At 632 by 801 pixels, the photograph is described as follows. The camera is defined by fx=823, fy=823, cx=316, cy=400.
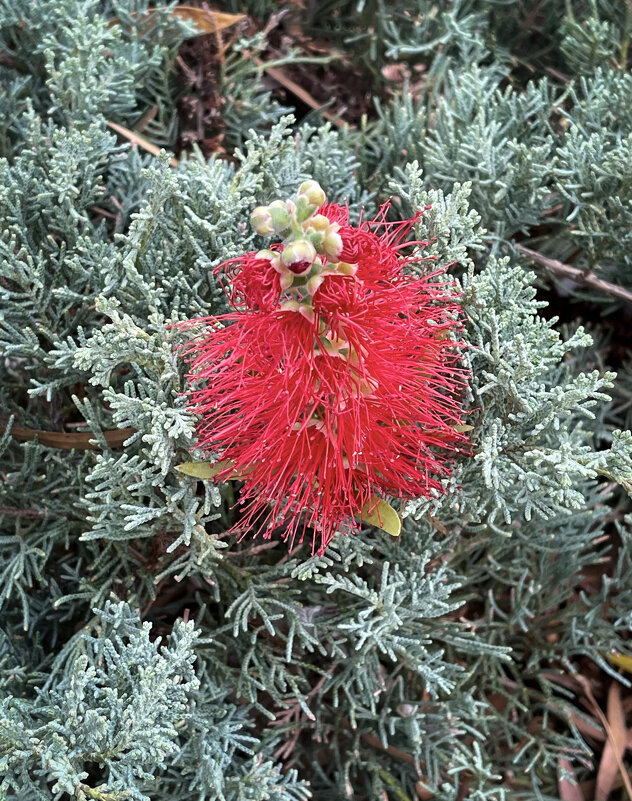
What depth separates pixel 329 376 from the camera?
2.78 feet

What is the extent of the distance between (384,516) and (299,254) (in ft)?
1.09

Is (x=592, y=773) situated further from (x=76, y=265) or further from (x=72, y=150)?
(x=72, y=150)

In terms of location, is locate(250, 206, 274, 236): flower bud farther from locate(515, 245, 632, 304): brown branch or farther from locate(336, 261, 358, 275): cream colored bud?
locate(515, 245, 632, 304): brown branch

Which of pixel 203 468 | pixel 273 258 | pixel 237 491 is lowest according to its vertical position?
pixel 237 491

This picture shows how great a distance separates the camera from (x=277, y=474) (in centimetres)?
91

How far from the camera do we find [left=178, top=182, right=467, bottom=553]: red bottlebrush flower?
2.70 feet

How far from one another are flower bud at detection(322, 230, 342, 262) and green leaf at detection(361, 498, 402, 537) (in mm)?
297

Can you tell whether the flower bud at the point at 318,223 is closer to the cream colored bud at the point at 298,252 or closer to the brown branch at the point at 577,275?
the cream colored bud at the point at 298,252

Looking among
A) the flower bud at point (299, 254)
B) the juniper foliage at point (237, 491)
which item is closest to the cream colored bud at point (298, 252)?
the flower bud at point (299, 254)

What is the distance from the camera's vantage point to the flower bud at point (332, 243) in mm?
756

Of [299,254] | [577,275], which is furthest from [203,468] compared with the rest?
[577,275]

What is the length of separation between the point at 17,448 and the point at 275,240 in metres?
0.49

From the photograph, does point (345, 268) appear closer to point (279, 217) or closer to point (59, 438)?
point (279, 217)

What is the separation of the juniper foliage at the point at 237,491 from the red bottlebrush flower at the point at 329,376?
2.4 inches
